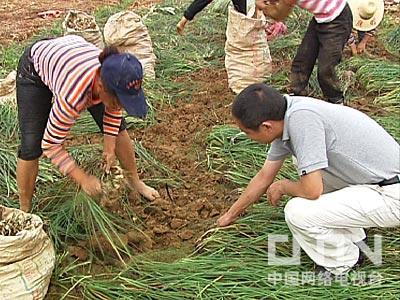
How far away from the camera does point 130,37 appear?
16.5ft

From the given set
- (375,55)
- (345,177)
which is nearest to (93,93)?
(345,177)

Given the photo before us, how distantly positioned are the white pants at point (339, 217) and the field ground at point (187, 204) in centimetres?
12

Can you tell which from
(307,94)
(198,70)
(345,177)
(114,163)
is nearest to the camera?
(345,177)

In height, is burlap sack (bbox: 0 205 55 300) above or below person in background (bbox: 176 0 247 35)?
below

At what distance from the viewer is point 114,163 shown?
3.12 meters

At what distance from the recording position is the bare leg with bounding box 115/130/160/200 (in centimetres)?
317

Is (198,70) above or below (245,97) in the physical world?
below

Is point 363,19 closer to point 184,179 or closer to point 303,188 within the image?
point 184,179

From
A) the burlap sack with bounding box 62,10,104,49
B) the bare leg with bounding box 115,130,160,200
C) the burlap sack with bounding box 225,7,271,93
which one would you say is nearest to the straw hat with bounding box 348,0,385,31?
the burlap sack with bounding box 225,7,271,93

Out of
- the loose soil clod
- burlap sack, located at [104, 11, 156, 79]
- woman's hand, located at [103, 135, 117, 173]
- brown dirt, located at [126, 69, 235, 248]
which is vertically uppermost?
woman's hand, located at [103, 135, 117, 173]

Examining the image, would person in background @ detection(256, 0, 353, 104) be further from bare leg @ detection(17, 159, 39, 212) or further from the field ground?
bare leg @ detection(17, 159, 39, 212)

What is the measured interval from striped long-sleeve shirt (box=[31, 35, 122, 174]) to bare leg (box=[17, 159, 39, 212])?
400mm

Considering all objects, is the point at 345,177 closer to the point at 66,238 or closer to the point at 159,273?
the point at 159,273

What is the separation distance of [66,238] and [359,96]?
259 centimetres
